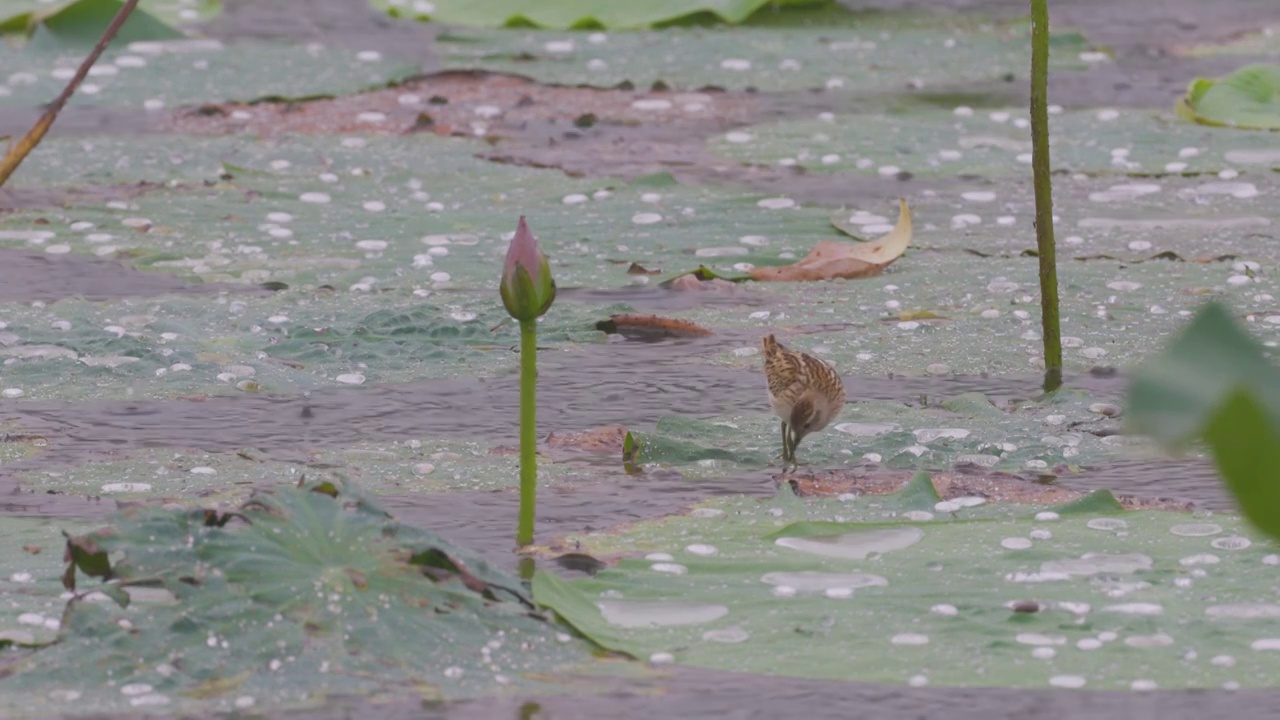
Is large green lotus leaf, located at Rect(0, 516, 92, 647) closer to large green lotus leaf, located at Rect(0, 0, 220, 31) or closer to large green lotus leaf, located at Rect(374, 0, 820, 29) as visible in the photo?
large green lotus leaf, located at Rect(0, 0, 220, 31)

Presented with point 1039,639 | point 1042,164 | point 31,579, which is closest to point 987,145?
point 1042,164

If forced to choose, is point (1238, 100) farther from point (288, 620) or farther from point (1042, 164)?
point (288, 620)

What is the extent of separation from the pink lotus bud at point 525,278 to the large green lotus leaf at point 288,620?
348 millimetres

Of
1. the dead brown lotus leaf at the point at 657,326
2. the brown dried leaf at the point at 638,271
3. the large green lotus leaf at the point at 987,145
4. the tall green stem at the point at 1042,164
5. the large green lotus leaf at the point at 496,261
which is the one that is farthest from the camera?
the large green lotus leaf at the point at 987,145

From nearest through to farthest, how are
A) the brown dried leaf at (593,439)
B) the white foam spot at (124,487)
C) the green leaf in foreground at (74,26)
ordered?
the white foam spot at (124,487)
the brown dried leaf at (593,439)
the green leaf in foreground at (74,26)

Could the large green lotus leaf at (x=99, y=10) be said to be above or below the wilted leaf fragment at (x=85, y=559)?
below

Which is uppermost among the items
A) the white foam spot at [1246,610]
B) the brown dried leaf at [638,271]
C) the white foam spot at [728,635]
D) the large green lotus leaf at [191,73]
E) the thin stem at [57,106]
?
the thin stem at [57,106]

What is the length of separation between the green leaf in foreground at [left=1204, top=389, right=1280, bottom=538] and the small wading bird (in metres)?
1.89

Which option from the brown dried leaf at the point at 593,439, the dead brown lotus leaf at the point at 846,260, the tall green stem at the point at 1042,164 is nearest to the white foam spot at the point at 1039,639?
the brown dried leaf at the point at 593,439

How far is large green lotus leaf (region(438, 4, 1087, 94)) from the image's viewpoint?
713 cm

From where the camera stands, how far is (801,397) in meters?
3.26

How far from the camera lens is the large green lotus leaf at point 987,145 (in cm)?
574

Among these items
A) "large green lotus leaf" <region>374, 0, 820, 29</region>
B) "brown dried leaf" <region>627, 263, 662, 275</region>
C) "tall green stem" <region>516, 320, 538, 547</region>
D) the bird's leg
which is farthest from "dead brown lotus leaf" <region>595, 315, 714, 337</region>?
"large green lotus leaf" <region>374, 0, 820, 29</region>

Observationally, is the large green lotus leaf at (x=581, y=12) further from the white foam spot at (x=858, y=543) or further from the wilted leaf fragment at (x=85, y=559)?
the wilted leaf fragment at (x=85, y=559)
